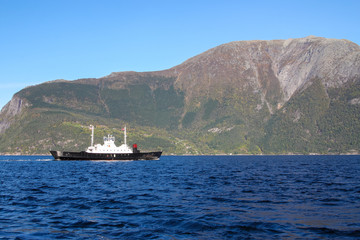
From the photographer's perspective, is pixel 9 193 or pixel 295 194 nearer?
pixel 295 194

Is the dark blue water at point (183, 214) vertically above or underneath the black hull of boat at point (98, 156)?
underneath

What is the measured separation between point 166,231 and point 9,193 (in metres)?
30.5

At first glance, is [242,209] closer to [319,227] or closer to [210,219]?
[210,219]

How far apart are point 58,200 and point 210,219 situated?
19.5 m

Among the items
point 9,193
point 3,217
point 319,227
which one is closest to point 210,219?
point 319,227

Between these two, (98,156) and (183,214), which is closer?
(183,214)

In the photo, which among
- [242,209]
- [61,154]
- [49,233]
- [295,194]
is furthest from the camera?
[61,154]

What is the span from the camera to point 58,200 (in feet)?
133

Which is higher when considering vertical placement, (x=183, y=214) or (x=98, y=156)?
(x=98, y=156)

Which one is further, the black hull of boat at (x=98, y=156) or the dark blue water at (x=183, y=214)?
the black hull of boat at (x=98, y=156)

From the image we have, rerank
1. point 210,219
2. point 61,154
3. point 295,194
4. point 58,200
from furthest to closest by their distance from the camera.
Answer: point 61,154 < point 295,194 < point 58,200 < point 210,219

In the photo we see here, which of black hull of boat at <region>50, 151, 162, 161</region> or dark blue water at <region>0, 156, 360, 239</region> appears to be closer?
dark blue water at <region>0, 156, 360, 239</region>

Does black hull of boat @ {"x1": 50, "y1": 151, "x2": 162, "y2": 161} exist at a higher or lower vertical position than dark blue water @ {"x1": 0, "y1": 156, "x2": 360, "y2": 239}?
higher

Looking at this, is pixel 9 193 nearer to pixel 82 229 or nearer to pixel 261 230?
pixel 82 229
